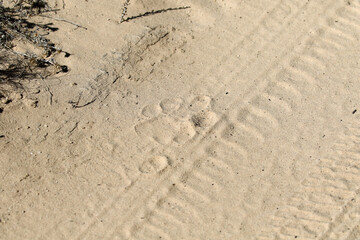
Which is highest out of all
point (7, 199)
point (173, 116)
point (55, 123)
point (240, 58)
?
point (240, 58)

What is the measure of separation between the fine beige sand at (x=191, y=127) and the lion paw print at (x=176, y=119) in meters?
0.01

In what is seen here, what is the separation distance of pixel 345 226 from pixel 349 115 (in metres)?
1.24

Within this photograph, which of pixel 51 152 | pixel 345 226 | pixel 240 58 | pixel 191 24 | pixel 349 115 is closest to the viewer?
pixel 345 226

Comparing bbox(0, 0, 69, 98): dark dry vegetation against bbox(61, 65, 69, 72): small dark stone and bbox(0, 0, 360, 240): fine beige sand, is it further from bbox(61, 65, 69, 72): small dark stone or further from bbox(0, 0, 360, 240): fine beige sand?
bbox(0, 0, 360, 240): fine beige sand

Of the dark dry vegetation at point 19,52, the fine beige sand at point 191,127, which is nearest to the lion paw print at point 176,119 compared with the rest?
the fine beige sand at point 191,127

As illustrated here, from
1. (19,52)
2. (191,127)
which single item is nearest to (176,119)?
(191,127)

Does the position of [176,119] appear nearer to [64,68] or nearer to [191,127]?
[191,127]

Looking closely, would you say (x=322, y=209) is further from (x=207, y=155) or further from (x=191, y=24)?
(x=191, y=24)

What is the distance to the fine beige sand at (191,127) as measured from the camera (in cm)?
416

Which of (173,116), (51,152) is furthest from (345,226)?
(51,152)

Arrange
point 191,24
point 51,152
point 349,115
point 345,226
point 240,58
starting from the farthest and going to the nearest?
point 191,24, point 240,58, point 349,115, point 51,152, point 345,226

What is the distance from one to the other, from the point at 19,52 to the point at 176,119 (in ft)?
5.99

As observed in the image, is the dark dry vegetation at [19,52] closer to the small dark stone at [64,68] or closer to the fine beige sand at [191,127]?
the small dark stone at [64,68]

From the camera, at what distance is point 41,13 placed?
549cm
